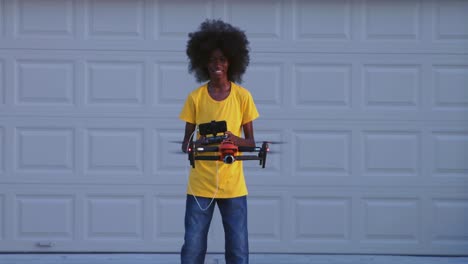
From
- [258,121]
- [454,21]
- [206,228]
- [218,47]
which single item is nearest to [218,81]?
[218,47]

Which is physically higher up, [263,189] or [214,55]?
[214,55]

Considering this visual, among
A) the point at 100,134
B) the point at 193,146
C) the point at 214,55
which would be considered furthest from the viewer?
the point at 100,134

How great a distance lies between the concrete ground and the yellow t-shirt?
2.02 metres

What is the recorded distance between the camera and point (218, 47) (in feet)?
19.5

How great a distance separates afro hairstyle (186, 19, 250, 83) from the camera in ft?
19.5

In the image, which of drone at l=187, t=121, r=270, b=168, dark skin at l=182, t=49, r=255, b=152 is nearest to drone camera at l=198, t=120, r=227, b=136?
drone at l=187, t=121, r=270, b=168

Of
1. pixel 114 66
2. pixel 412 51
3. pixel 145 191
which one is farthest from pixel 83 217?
pixel 412 51

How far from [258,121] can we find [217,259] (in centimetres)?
119

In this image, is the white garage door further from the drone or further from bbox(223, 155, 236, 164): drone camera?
bbox(223, 155, 236, 164): drone camera

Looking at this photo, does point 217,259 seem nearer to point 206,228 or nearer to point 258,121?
point 258,121

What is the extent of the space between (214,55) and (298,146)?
2198mm

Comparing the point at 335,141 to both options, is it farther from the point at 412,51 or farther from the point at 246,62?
the point at 246,62

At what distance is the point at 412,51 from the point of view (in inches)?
311

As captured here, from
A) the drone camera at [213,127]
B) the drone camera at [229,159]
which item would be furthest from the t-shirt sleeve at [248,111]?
the drone camera at [229,159]
